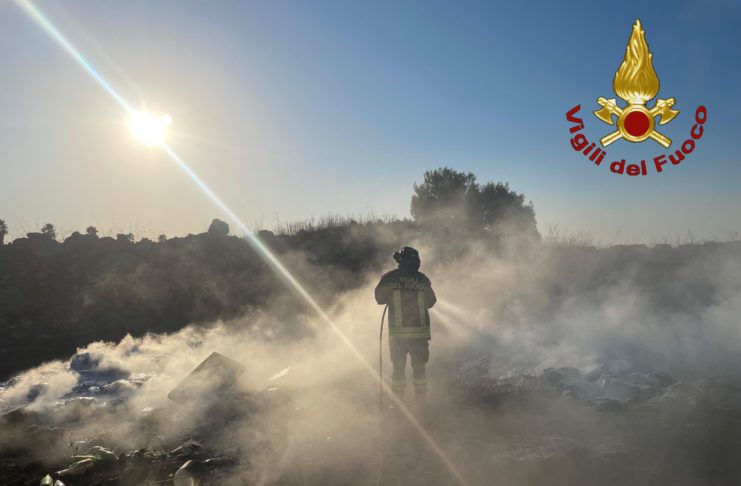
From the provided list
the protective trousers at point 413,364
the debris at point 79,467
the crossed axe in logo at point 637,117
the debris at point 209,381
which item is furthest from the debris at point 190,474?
the crossed axe in logo at point 637,117

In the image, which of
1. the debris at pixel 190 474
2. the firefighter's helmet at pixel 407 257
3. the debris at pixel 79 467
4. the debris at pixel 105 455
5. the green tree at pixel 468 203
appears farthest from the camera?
the green tree at pixel 468 203

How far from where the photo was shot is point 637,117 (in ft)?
25.7

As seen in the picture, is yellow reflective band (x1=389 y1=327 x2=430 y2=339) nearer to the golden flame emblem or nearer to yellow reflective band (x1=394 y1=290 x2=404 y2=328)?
yellow reflective band (x1=394 y1=290 x2=404 y2=328)

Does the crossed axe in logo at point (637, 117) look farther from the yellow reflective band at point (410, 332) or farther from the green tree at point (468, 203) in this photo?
the green tree at point (468, 203)

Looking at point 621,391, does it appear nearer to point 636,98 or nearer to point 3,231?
point 636,98

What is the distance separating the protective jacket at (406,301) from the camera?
657cm

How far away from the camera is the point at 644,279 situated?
12.4m

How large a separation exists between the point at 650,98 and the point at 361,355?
746cm

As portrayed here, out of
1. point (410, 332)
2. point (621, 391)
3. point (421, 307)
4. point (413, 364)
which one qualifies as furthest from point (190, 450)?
point (621, 391)

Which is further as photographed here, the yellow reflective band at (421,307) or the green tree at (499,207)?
the green tree at (499,207)

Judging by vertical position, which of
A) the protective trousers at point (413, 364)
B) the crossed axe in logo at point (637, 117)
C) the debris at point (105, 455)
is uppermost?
the crossed axe in logo at point (637, 117)

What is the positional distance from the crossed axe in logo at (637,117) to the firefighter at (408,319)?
4.16m

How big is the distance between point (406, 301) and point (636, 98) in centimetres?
560

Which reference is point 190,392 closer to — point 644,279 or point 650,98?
point 650,98
